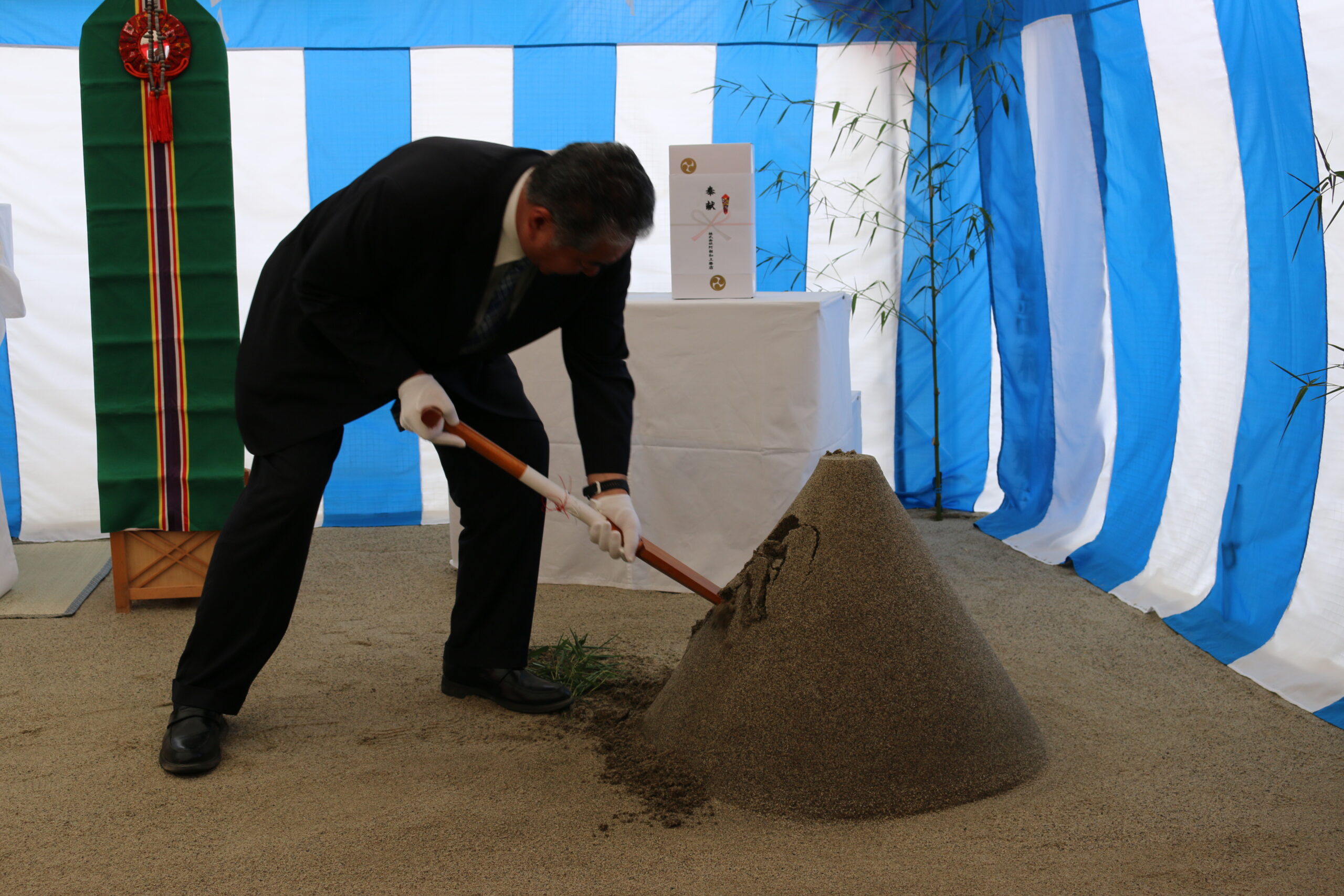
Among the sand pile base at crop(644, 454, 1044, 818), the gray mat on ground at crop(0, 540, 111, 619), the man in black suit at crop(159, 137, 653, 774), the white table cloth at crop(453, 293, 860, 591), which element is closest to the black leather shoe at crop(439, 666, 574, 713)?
the man in black suit at crop(159, 137, 653, 774)

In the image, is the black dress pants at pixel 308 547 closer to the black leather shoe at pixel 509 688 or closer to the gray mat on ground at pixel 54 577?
the black leather shoe at pixel 509 688

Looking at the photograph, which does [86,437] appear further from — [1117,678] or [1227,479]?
[1227,479]

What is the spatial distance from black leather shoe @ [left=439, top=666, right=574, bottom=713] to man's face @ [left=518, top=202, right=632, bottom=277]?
754mm

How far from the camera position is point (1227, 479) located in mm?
2352

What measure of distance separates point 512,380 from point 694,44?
70.6 inches

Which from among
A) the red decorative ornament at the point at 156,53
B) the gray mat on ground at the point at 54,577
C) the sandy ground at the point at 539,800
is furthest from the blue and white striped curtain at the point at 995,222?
the red decorative ornament at the point at 156,53

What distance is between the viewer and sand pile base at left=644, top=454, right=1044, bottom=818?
1.46 metres

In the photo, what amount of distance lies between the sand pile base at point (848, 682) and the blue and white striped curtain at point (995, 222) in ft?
2.95

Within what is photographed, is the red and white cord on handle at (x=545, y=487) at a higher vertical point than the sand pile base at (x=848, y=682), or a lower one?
higher

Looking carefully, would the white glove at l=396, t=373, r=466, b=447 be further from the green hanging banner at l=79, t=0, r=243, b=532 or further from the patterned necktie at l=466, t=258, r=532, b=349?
the green hanging banner at l=79, t=0, r=243, b=532

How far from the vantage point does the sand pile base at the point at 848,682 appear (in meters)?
1.46

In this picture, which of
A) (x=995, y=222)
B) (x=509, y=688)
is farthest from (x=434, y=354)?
(x=995, y=222)

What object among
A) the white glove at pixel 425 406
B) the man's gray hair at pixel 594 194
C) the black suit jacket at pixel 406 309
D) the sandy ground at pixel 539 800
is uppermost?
the man's gray hair at pixel 594 194

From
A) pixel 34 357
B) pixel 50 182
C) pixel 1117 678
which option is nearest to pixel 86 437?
pixel 34 357
